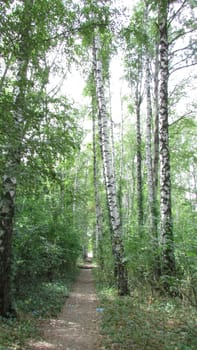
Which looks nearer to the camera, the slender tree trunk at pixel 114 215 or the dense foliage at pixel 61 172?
the dense foliage at pixel 61 172

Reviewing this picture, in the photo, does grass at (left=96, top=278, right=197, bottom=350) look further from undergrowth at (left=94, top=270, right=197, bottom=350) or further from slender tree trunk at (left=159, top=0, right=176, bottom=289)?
slender tree trunk at (left=159, top=0, right=176, bottom=289)

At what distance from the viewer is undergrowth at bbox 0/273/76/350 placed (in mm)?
4078

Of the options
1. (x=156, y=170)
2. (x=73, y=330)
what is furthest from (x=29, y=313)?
(x=156, y=170)

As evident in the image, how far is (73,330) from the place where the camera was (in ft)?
16.9

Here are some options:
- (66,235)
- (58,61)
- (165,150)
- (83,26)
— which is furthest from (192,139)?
(83,26)

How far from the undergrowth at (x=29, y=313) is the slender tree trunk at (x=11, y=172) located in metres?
0.45

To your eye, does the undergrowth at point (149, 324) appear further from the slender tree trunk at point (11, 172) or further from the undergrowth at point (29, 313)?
the slender tree trunk at point (11, 172)

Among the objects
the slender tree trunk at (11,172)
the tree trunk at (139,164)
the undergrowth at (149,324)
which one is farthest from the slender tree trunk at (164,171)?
the slender tree trunk at (11,172)

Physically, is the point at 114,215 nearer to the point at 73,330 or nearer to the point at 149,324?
the point at 73,330

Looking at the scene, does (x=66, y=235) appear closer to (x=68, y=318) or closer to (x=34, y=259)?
(x=34, y=259)

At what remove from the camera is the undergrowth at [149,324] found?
3729 millimetres

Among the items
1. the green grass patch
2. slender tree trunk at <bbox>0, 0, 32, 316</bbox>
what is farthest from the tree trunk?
slender tree trunk at <bbox>0, 0, 32, 316</bbox>

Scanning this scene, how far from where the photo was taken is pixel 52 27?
406 cm

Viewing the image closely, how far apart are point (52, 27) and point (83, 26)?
0.50m
